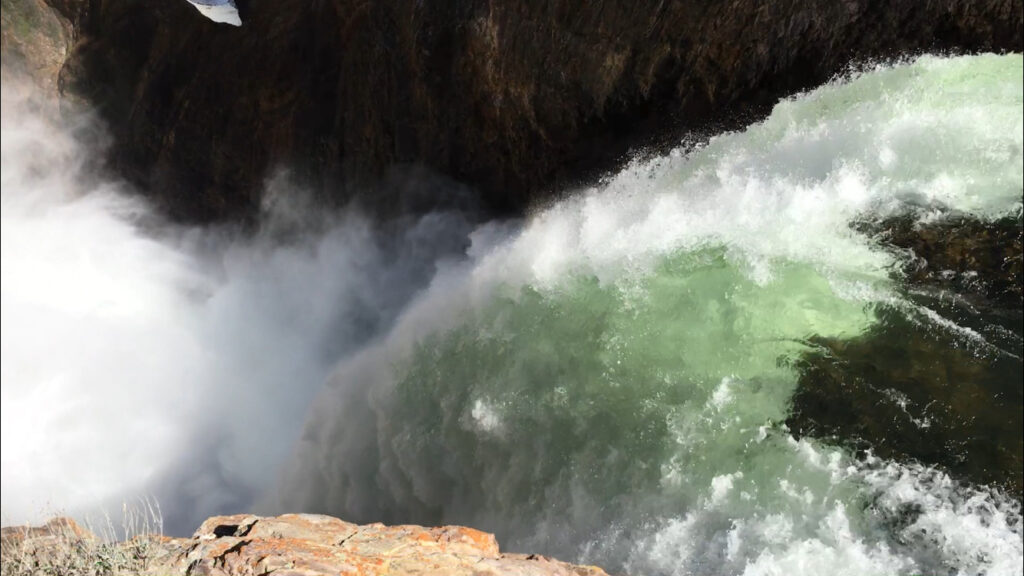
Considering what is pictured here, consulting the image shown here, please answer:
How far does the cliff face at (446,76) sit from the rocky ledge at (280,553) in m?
4.27

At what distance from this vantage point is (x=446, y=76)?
821 cm

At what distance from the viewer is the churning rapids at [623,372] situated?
16.1 ft

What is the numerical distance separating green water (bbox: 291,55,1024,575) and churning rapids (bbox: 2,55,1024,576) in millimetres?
18

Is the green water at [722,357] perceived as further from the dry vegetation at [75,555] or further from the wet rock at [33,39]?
the wet rock at [33,39]

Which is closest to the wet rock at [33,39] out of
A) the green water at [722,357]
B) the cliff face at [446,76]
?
the cliff face at [446,76]

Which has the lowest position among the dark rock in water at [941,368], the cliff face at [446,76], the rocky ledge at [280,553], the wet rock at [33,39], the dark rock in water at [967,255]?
the dark rock in water at [941,368]

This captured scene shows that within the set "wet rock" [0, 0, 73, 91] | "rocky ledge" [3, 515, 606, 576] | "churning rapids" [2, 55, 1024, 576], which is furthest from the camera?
"wet rock" [0, 0, 73, 91]

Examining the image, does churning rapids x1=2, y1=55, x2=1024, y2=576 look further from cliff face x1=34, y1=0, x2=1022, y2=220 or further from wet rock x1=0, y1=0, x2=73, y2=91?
wet rock x1=0, y1=0, x2=73, y2=91

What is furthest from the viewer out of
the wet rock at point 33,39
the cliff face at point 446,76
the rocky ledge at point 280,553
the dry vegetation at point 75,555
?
the wet rock at point 33,39

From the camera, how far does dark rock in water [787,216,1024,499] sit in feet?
15.7

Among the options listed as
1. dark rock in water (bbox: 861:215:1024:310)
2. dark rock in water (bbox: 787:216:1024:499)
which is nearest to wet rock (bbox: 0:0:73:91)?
dark rock in water (bbox: 787:216:1024:499)

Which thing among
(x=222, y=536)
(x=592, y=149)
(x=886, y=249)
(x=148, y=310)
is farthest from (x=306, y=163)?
(x=886, y=249)

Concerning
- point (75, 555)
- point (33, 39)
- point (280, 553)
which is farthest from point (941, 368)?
point (33, 39)

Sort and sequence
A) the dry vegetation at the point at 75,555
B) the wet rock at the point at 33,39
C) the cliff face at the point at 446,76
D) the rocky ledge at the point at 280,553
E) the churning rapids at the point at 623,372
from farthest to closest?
1. the wet rock at the point at 33,39
2. the cliff face at the point at 446,76
3. the churning rapids at the point at 623,372
4. the dry vegetation at the point at 75,555
5. the rocky ledge at the point at 280,553
